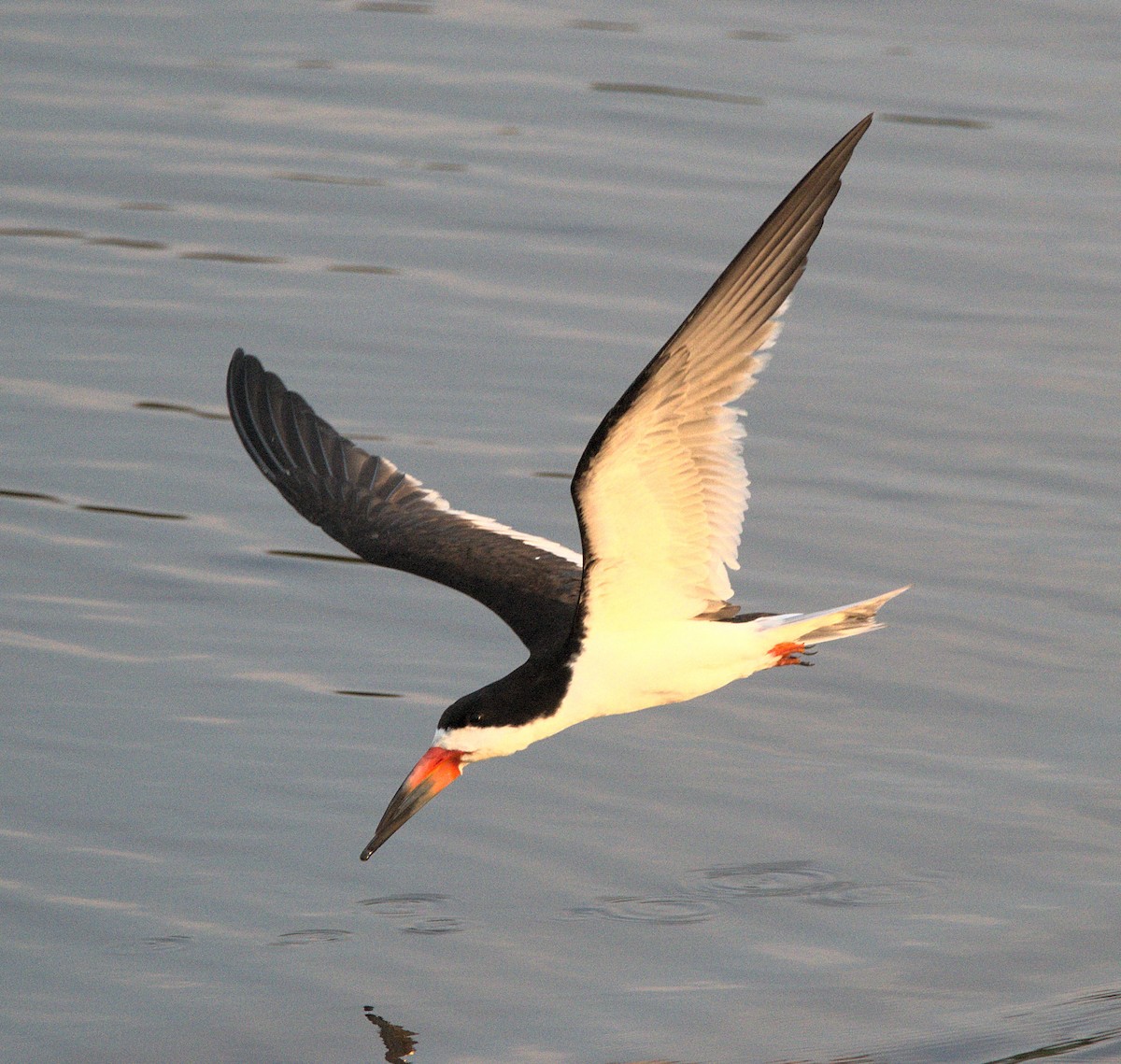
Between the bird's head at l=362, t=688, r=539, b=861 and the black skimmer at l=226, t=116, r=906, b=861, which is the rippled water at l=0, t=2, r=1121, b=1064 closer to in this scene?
the bird's head at l=362, t=688, r=539, b=861

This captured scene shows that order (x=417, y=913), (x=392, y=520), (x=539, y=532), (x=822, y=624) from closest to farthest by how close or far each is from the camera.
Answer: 1. (x=822, y=624)
2. (x=417, y=913)
3. (x=392, y=520)
4. (x=539, y=532)

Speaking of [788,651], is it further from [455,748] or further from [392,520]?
[392,520]

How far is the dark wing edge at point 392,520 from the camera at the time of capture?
7.05 metres

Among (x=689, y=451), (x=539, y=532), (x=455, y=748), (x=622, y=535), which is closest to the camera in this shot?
(x=689, y=451)

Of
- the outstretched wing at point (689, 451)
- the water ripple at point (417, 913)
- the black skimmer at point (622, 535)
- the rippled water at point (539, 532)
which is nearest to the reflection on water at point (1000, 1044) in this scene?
the rippled water at point (539, 532)

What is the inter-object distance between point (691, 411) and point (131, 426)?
4.58m

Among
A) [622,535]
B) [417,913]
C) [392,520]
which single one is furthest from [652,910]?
[392,520]

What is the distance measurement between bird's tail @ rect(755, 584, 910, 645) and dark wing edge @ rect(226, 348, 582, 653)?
2.50 ft

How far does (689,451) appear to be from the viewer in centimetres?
569

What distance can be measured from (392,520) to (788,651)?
1763 mm

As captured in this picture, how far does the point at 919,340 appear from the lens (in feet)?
33.7

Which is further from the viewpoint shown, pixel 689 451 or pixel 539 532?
pixel 539 532

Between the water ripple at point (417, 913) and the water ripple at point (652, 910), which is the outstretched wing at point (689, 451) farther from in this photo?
the water ripple at point (417, 913)

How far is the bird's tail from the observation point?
6.13 m
